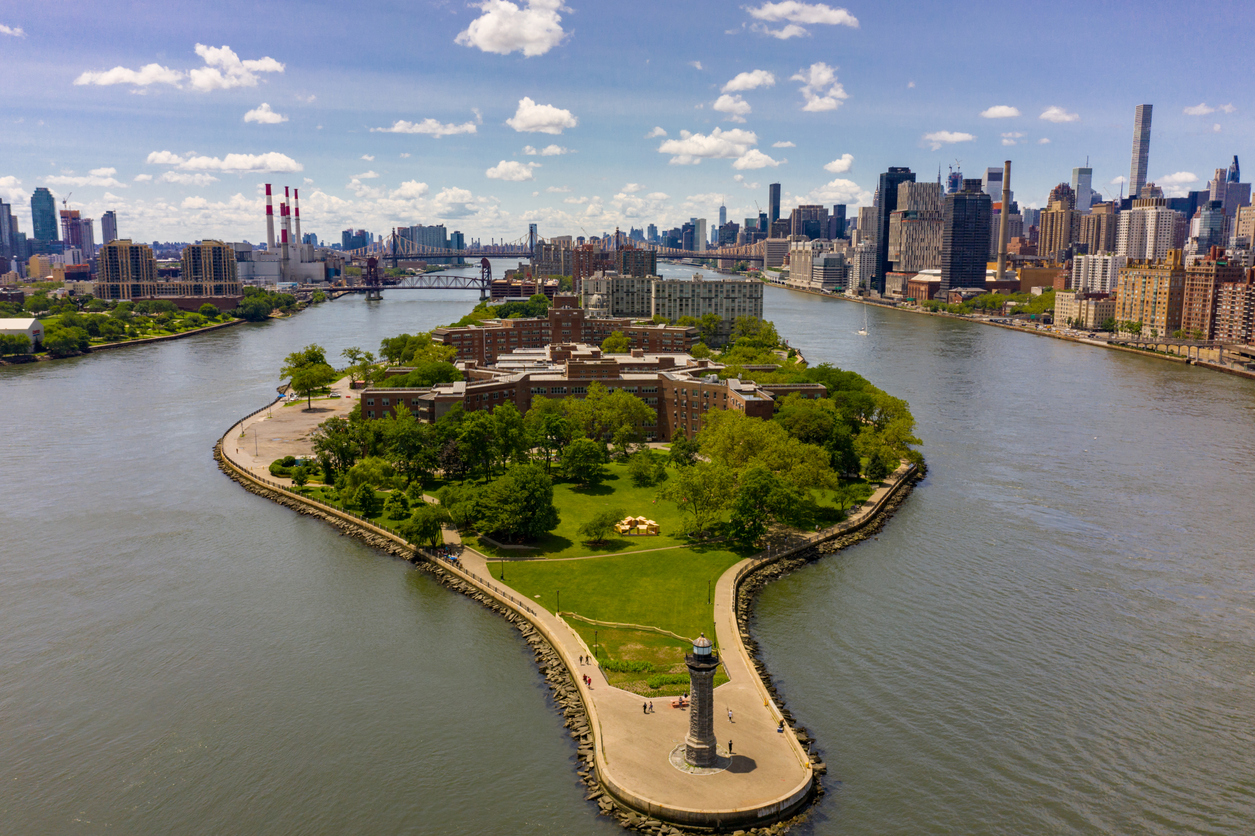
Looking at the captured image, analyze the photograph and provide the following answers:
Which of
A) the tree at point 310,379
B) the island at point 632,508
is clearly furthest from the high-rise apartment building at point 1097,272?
the tree at point 310,379

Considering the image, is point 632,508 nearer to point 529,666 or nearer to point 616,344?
point 529,666

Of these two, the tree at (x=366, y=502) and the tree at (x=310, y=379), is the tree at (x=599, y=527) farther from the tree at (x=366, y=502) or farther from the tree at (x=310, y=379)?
the tree at (x=310, y=379)

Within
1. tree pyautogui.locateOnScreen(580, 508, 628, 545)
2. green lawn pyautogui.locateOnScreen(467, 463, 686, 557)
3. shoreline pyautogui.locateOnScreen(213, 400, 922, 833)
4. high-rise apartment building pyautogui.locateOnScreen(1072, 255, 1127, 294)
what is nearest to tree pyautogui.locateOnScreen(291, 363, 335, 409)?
shoreline pyautogui.locateOnScreen(213, 400, 922, 833)

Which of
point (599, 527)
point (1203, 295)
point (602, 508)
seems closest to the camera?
point (599, 527)

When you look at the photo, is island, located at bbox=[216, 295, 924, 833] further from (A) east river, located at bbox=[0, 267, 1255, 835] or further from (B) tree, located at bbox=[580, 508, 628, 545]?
(A) east river, located at bbox=[0, 267, 1255, 835]

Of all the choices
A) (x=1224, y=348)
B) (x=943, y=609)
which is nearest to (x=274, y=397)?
(x=943, y=609)

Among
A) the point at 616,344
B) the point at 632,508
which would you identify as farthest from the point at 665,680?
the point at 616,344

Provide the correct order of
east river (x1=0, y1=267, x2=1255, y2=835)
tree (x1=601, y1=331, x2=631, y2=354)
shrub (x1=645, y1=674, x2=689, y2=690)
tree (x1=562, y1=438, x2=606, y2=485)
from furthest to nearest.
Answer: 1. tree (x1=601, y1=331, x2=631, y2=354)
2. tree (x1=562, y1=438, x2=606, y2=485)
3. shrub (x1=645, y1=674, x2=689, y2=690)
4. east river (x1=0, y1=267, x2=1255, y2=835)
